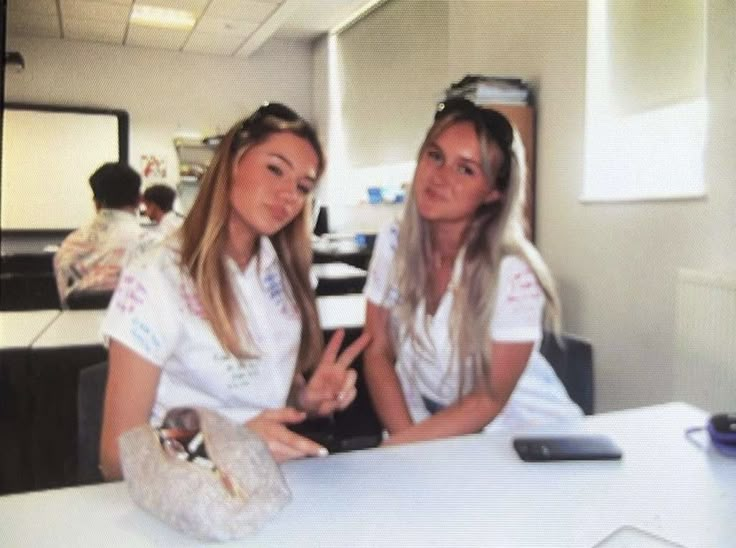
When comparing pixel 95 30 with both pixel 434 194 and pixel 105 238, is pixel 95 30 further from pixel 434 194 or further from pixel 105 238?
pixel 434 194

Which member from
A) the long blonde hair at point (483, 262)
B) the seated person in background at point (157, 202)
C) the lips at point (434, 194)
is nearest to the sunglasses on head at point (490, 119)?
the long blonde hair at point (483, 262)

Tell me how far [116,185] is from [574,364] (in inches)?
46.1

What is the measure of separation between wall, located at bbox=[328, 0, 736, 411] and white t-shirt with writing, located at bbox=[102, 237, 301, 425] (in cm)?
86

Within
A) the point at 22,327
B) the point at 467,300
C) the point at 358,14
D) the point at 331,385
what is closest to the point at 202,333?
the point at 331,385

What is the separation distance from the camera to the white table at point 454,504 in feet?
1.75

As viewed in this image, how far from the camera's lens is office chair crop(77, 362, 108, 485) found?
2.77 ft

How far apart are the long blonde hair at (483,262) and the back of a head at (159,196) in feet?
1.80

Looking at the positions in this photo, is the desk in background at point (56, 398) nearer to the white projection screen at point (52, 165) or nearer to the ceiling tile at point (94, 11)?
the white projection screen at point (52, 165)

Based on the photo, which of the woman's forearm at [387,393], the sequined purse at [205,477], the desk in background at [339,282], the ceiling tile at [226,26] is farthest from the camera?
the desk in background at [339,282]

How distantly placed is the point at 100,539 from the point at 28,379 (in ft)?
3.29

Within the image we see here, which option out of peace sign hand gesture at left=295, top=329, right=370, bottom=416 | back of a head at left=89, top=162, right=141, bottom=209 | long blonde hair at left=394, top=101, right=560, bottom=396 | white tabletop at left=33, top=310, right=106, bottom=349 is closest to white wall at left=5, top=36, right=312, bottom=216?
back of a head at left=89, top=162, right=141, bottom=209

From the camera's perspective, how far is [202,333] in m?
0.83

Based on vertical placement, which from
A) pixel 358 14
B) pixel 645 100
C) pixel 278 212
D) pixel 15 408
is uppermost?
pixel 358 14

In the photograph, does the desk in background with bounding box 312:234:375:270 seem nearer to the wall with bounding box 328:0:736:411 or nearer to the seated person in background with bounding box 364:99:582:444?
the wall with bounding box 328:0:736:411
